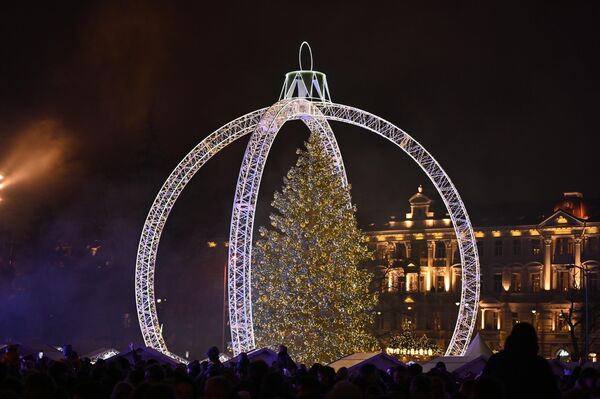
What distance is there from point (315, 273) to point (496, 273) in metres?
57.9

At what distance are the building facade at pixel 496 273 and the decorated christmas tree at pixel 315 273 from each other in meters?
48.3

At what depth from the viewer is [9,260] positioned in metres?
75.2

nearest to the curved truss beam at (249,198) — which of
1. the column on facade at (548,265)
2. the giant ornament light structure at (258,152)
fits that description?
the giant ornament light structure at (258,152)

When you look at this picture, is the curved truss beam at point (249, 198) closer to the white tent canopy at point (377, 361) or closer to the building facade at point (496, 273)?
the white tent canopy at point (377, 361)

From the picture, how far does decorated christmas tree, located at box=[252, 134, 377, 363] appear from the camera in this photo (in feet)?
128

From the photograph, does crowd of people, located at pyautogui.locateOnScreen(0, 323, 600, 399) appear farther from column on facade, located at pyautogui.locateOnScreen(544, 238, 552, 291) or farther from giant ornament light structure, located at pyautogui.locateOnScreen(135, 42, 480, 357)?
column on facade, located at pyautogui.locateOnScreen(544, 238, 552, 291)

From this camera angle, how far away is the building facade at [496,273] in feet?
290

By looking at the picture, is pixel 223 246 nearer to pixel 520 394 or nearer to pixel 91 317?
pixel 91 317

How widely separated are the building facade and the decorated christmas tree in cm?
4835

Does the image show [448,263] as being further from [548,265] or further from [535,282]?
[548,265]

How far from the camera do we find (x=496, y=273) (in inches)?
3713

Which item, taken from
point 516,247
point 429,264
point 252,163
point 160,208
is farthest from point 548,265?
point 252,163

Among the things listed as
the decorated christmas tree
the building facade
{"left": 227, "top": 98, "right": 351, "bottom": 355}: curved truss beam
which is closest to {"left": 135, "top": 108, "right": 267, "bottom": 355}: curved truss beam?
{"left": 227, "top": 98, "right": 351, "bottom": 355}: curved truss beam

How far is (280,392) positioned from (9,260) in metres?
67.3
